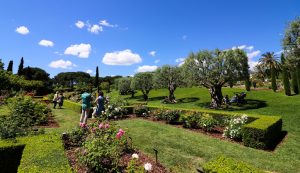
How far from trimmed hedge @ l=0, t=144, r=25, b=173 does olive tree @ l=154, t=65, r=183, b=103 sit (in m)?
27.2

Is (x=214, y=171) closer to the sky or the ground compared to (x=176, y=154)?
closer to the sky

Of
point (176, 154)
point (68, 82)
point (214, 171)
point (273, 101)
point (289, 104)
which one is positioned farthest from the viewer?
point (68, 82)

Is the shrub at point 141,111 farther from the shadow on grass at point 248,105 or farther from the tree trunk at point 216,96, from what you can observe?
the tree trunk at point 216,96

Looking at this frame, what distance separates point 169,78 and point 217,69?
9.96m

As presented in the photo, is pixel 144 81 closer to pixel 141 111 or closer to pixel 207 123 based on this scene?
pixel 141 111

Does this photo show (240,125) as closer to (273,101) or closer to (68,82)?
(273,101)

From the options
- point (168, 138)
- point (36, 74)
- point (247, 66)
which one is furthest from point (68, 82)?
point (168, 138)

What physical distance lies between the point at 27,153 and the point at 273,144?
10.4 metres

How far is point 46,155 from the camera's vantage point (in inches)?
239

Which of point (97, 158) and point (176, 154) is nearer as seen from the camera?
point (97, 158)

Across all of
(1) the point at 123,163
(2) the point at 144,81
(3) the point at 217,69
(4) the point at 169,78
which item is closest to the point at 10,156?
(1) the point at 123,163

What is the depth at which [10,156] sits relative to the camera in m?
6.80

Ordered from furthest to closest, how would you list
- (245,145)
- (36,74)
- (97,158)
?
(36,74) → (245,145) → (97,158)

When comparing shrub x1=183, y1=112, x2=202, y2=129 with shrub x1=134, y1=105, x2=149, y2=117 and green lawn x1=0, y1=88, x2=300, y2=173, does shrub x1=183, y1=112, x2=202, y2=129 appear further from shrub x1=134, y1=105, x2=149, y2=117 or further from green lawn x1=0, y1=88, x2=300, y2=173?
shrub x1=134, y1=105, x2=149, y2=117
